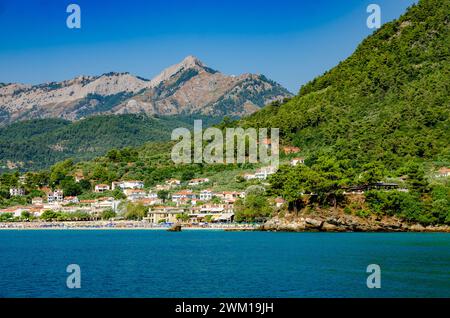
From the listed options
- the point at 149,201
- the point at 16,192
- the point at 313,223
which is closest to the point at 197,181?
the point at 149,201

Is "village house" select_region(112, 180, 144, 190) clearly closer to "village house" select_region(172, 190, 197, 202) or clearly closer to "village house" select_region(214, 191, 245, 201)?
"village house" select_region(172, 190, 197, 202)

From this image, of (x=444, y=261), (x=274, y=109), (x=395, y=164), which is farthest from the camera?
(x=274, y=109)

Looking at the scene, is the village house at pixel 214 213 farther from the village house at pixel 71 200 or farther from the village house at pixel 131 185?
the village house at pixel 71 200

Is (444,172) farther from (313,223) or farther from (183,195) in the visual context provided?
(183,195)
